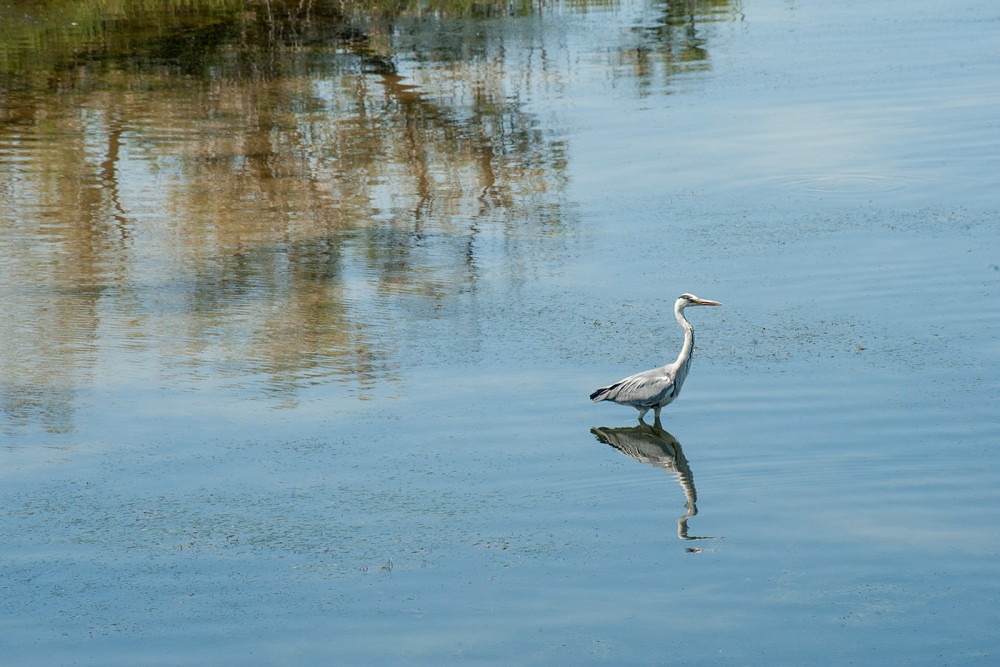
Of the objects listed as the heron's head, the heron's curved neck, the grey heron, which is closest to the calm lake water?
the grey heron


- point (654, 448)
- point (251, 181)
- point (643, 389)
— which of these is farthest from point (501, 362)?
point (251, 181)

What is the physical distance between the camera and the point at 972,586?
6961 mm

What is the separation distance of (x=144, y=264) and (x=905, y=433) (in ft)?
22.6

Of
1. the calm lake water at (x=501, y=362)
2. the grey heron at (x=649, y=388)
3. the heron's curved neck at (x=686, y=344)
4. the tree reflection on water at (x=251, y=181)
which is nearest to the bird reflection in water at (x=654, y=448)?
the calm lake water at (x=501, y=362)

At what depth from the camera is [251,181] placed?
1483cm

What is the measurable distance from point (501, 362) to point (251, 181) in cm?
570

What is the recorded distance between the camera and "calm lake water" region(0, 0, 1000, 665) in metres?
6.87

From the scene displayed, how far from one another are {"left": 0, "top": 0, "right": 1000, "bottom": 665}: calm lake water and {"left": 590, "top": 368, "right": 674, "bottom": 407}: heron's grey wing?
248 millimetres

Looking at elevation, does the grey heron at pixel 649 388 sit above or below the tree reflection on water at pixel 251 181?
below

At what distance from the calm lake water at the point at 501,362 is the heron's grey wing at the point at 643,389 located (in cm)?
25

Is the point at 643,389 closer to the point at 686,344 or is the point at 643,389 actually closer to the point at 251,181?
the point at 686,344

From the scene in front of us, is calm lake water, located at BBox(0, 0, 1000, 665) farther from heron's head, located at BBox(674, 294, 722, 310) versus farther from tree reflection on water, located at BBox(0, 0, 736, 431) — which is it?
heron's head, located at BBox(674, 294, 722, 310)

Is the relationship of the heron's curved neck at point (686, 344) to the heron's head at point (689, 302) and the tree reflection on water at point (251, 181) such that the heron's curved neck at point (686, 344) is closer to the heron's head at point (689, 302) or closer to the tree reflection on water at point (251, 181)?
the heron's head at point (689, 302)

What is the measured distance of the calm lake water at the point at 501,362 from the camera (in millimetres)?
6871
